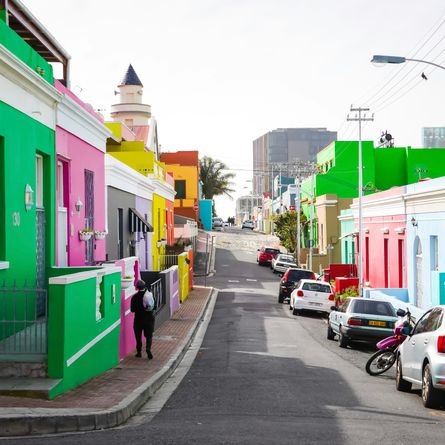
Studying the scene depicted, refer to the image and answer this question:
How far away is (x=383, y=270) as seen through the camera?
3519 centimetres

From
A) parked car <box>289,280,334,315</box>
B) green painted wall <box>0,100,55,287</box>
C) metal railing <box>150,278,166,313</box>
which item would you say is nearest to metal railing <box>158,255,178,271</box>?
parked car <box>289,280,334,315</box>

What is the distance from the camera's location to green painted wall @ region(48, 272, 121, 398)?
10578 millimetres

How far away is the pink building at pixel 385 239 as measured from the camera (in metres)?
31.5

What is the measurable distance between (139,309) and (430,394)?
7.24m

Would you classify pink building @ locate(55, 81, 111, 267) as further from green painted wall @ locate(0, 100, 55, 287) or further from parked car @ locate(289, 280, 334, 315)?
parked car @ locate(289, 280, 334, 315)

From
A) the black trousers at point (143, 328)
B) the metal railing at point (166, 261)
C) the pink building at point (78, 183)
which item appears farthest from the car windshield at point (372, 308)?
the metal railing at point (166, 261)

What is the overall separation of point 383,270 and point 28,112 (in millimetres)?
24297

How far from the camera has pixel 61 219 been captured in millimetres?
16828

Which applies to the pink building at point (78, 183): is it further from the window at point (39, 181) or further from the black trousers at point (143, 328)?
the black trousers at point (143, 328)

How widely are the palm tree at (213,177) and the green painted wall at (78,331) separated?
259 feet

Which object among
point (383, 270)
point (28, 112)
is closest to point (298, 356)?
point (28, 112)

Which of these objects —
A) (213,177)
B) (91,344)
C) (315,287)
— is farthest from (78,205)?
(213,177)

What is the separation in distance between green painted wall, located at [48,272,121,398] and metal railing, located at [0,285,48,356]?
25cm

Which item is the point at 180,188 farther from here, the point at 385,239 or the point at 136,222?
the point at 136,222
